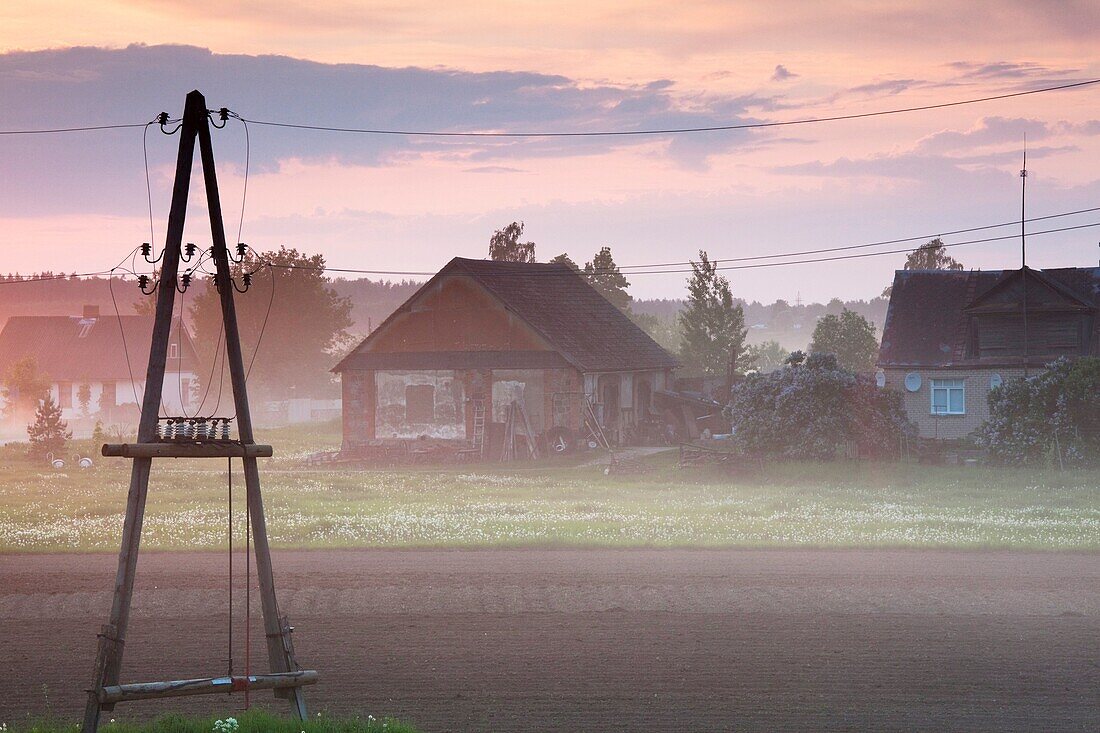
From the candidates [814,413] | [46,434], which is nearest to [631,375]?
[814,413]

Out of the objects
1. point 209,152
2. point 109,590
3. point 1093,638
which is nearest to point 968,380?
point 1093,638

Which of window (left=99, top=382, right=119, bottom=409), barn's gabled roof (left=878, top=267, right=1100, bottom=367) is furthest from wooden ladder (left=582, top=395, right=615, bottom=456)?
window (left=99, top=382, right=119, bottom=409)

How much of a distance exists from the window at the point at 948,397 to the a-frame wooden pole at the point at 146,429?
136ft

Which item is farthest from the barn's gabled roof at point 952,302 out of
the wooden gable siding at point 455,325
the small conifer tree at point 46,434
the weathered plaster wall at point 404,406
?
the small conifer tree at point 46,434

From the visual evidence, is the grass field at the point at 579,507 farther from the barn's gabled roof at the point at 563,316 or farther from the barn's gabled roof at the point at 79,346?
the barn's gabled roof at the point at 79,346

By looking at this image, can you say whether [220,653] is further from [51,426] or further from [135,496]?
[51,426]

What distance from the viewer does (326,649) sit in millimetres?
14625

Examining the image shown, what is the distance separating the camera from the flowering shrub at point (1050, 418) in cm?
3594

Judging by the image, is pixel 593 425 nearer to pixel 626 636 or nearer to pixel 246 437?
pixel 626 636

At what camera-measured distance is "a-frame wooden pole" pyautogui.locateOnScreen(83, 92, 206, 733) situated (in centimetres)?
1083

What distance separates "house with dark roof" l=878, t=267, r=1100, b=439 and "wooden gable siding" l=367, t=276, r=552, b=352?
15365 mm

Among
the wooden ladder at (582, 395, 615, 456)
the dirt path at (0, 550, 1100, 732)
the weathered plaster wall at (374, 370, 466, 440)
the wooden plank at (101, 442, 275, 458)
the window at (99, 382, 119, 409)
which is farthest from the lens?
the window at (99, 382, 119, 409)

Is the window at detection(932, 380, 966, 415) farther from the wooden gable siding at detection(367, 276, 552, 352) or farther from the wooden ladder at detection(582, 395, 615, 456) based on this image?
the wooden gable siding at detection(367, 276, 552, 352)

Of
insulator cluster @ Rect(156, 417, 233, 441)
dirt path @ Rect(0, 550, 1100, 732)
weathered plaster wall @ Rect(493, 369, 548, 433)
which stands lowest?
dirt path @ Rect(0, 550, 1100, 732)
